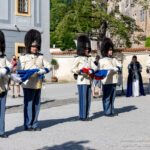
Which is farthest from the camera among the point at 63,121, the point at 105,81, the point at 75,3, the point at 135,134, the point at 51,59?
the point at 51,59

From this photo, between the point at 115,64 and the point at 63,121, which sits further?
the point at 115,64

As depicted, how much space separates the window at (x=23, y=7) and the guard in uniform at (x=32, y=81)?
15.5 metres

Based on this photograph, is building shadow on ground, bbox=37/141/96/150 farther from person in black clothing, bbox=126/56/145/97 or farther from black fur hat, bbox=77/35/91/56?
person in black clothing, bbox=126/56/145/97

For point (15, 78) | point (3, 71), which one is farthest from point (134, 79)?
point (3, 71)

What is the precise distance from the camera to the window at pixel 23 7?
72.7 feet

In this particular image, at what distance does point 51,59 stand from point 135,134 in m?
19.4

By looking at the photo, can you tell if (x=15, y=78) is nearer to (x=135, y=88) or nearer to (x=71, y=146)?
(x=71, y=146)

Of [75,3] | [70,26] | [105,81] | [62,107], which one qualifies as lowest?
[62,107]

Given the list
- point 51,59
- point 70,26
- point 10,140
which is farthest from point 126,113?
point 51,59

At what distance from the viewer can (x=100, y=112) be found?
31.2 feet

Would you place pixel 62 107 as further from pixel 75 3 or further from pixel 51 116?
pixel 75 3

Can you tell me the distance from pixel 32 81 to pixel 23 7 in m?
16.6

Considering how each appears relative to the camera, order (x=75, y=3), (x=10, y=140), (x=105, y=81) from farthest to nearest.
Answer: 1. (x=75, y=3)
2. (x=105, y=81)
3. (x=10, y=140)

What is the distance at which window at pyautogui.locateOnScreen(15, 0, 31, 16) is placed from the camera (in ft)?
72.7
